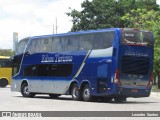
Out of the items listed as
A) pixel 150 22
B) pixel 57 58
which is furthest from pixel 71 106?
pixel 150 22

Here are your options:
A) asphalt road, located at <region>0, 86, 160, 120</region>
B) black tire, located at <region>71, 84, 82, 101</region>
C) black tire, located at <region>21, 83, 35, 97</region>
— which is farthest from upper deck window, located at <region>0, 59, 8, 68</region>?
asphalt road, located at <region>0, 86, 160, 120</region>

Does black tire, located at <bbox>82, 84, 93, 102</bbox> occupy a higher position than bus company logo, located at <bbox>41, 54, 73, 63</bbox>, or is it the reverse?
bus company logo, located at <bbox>41, 54, 73, 63</bbox>

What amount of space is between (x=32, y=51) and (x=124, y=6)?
3813 cm

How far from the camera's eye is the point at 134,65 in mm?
25969

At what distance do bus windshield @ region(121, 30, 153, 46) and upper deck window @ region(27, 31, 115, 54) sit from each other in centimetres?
61

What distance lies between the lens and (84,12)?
6694 cm

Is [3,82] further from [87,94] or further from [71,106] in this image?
[71,106]

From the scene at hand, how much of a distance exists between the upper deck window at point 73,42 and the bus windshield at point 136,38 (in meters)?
0.61

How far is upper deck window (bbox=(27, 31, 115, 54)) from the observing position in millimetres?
25688

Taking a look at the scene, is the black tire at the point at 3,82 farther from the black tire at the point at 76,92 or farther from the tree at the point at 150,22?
the black tire at the point at 76,92

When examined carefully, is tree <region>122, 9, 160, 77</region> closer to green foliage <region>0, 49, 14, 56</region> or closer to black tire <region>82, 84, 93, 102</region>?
black tire <region>82, 84, 93, 102</region>

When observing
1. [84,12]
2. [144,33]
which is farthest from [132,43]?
[84,12]

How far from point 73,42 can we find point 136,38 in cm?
382

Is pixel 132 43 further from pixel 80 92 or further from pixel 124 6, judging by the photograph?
pixel 124 6
